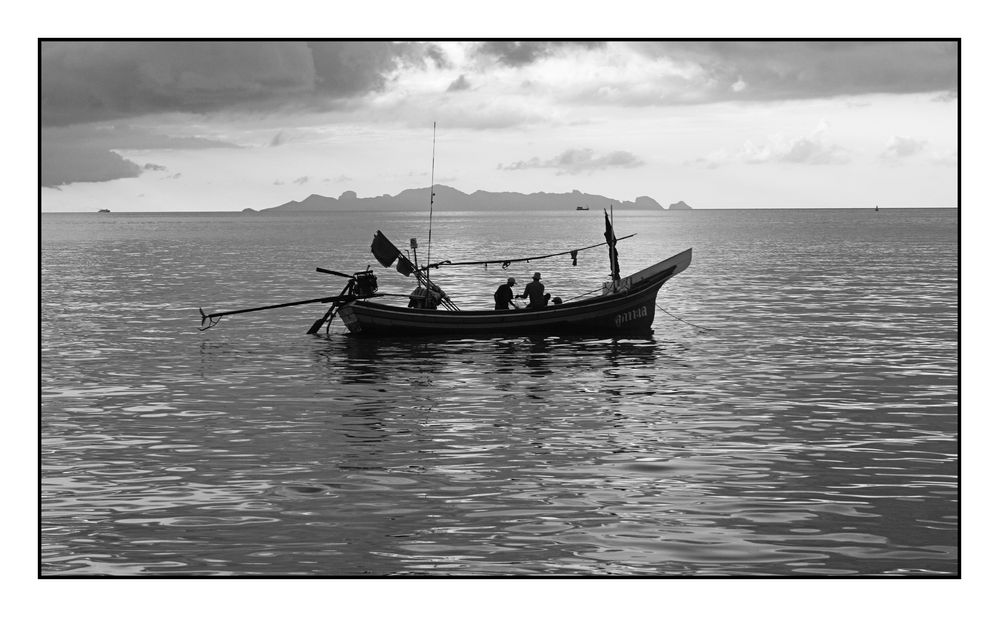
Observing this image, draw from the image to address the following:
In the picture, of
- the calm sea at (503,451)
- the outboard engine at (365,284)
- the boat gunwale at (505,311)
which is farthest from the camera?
the outboard engine at (365,284)

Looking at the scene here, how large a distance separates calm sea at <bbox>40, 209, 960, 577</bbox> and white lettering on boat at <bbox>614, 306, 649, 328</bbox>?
0.83 m

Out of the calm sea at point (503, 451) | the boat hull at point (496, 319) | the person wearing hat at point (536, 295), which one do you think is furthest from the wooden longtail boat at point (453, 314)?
the calm sea at point (503, 451)

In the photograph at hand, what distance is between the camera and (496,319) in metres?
35.8

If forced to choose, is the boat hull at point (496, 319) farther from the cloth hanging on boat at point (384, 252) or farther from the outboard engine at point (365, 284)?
the cloth hanging on boat at point (384, 252)

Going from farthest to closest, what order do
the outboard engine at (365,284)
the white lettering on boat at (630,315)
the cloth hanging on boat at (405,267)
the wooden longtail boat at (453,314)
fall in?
1. the white lettering on boat at (630,315)
2. the cloth hanging on boat at (405,267)
3. the outboard engine at (365,284)
4. the wooden longtail boat at (453,314)

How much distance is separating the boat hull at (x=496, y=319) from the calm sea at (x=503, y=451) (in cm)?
53

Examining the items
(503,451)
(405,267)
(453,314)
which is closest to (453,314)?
(453,314)

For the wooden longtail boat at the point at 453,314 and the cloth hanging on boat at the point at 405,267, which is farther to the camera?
the cloth hanging on boat at the point at 405,267

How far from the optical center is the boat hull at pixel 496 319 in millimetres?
35812

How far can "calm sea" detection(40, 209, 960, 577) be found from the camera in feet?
→ 45.2

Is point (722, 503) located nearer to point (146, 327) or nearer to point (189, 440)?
point (189, 440)

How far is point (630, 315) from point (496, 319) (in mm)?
4639

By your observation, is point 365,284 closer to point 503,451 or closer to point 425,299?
point 425,299

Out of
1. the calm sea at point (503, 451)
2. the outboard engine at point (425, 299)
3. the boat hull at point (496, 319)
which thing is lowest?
the calm sea at point (503, 451)
